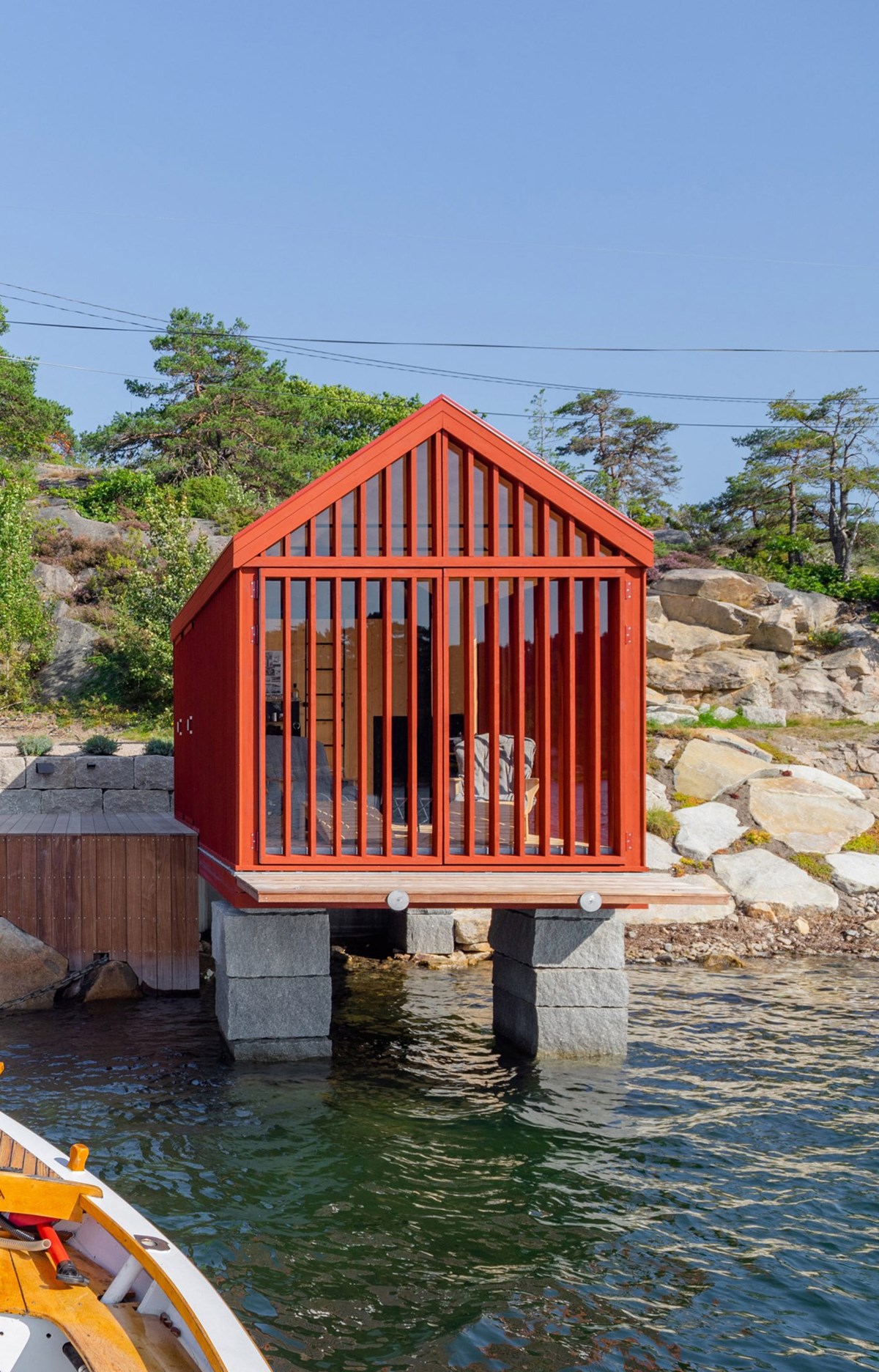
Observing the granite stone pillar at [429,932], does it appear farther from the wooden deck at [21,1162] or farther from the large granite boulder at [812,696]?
the large granite boulder at [812,696]

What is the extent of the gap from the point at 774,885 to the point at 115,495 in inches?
943

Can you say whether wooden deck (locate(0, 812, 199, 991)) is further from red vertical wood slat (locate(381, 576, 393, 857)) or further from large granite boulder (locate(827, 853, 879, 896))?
large granite boulder (locate(827, 853, 879, 896))

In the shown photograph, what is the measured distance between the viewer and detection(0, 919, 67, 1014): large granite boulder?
9.59 metres

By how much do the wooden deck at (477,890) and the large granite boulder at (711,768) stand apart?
811cm

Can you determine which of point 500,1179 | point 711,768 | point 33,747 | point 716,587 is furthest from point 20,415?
point 500,1179

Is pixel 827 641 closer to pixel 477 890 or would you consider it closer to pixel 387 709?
pixel 387 709

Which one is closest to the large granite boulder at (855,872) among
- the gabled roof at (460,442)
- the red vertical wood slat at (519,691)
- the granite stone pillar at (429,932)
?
the granite stone pillar at (429,932)

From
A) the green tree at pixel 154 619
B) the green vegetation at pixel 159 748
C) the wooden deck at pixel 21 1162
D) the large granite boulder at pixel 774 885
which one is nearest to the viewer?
the wooden deck at pixel 21 1162

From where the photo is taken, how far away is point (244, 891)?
25.4 ft

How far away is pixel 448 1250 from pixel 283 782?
3611 millimetres

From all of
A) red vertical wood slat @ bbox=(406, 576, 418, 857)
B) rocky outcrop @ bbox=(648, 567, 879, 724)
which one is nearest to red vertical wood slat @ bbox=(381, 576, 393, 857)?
red vertical wood slat @ bbox=(406, 576, 418, 857)

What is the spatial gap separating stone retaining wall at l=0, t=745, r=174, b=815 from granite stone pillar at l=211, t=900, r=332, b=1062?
6.48 m

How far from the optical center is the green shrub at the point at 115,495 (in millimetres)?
31297

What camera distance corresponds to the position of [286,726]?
837 cm
